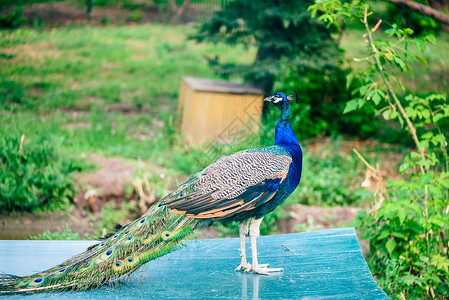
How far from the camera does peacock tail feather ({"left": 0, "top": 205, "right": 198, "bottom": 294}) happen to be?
2688 millimetres

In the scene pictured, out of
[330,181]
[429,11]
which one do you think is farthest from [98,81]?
[429,11]

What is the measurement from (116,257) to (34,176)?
269 cm

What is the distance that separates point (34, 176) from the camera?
200 inches

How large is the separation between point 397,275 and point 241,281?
1.35 metres

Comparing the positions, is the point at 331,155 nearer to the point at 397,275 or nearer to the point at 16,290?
the point at 397,275

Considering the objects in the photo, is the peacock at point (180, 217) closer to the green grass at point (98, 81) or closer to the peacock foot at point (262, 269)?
the peacock foot at point (262, 269)

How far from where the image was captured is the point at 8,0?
24.1 feet

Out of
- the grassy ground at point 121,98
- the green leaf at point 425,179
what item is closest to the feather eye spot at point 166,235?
the grassy ground at point 121,98

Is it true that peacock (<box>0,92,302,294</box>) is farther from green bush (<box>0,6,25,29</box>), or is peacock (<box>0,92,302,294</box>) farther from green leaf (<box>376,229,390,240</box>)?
green bush (<box>0,6,25,29</box>)

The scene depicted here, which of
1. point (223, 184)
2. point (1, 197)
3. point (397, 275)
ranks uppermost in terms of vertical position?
point (223, 184)

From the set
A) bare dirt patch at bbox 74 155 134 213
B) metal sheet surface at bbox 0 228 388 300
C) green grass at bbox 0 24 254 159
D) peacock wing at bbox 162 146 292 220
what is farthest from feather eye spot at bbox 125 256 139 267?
green grass at bbox 0 24 254 159

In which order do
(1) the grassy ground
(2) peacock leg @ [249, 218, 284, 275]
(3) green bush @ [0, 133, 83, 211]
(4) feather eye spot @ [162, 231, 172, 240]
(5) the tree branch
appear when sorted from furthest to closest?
1. (1) the grassy ground
2. (3) green bush @ [0, 133, 83, 211]
3. (5) the tree branch
4. (2) peacock leg @ [249, 218, 284, 275]
5. (4) feather eye spot @ [162, 231, 172, 240]

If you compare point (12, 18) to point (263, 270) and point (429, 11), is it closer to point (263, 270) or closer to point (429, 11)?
point (429, 11)

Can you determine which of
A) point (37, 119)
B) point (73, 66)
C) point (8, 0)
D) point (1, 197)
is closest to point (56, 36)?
point (73, 66)
